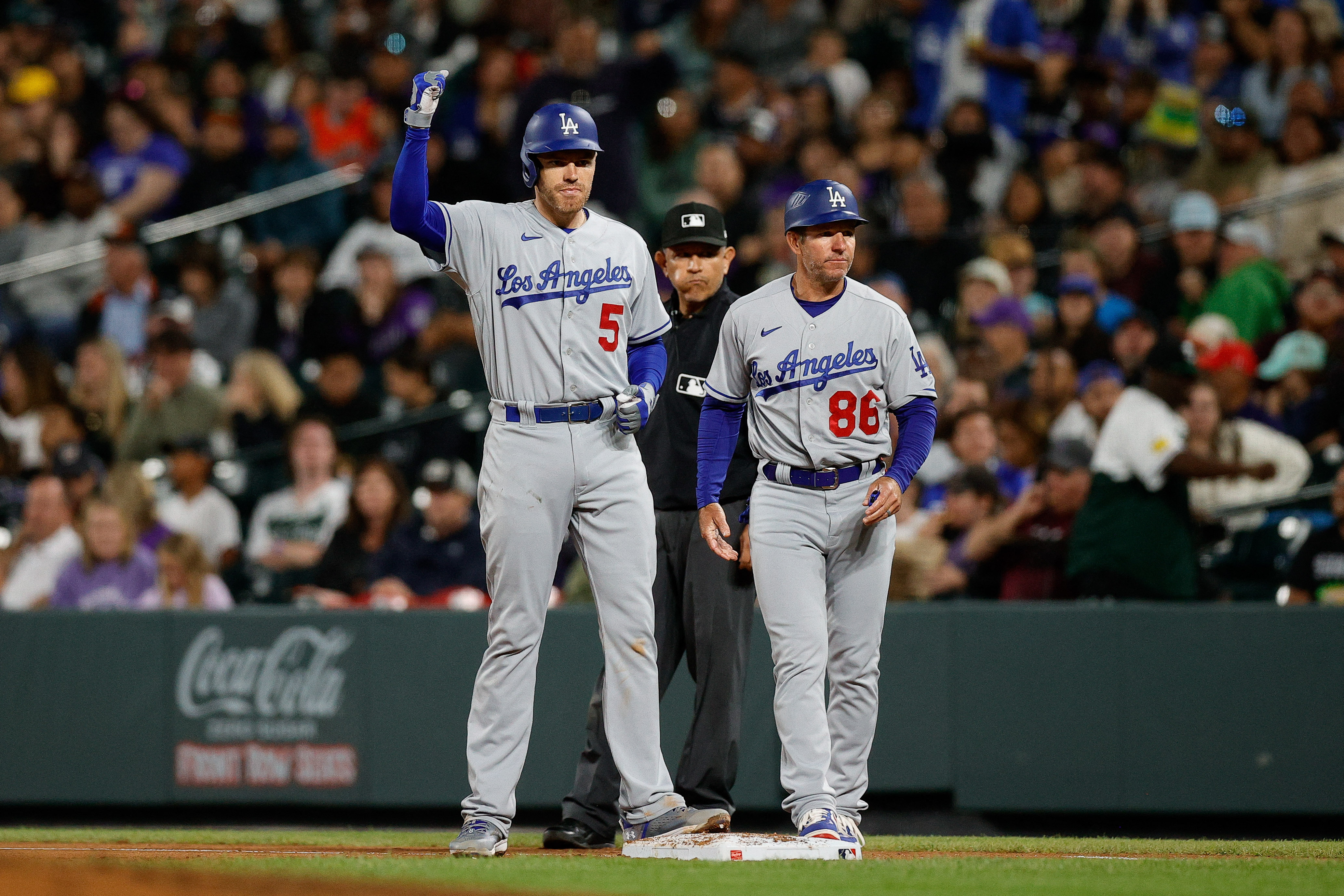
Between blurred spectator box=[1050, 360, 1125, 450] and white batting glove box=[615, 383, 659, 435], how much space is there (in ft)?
12.8

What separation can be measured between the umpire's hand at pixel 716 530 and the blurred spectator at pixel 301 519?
459 centimetres

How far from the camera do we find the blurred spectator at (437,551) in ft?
30.7

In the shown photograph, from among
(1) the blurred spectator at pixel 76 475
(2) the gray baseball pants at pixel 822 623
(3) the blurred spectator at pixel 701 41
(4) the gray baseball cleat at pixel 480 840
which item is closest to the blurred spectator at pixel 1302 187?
(3) the blurred spectator at pixel 701 41

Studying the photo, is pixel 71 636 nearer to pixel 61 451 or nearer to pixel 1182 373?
pixel 61 451

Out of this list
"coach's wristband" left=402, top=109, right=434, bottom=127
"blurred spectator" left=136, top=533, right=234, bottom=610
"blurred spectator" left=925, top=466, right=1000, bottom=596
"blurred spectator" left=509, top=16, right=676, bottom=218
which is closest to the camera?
"coach's wristband" left=402, top=109, right=434, bottom=127

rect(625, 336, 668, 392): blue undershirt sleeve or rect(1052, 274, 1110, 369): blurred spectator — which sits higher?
rect(1052, 274, 1110, 369): blurred spectator

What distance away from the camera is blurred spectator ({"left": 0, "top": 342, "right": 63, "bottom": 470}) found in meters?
11.8

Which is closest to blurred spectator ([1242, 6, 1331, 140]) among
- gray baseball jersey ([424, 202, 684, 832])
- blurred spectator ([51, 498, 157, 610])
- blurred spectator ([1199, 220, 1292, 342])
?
blurred spectator ([1199, 220, 1292, 342])

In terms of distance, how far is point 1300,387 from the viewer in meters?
9.48

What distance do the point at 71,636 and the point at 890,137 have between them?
652 cm

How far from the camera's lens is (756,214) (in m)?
11.5

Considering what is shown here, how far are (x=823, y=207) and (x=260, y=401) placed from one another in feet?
21.7

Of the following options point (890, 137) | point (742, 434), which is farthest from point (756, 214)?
point (742, 434)

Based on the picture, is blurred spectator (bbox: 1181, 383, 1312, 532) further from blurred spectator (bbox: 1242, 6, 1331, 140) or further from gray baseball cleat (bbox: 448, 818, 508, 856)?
gray baseball cleat (bbox: 448, 818, 508, 856)
